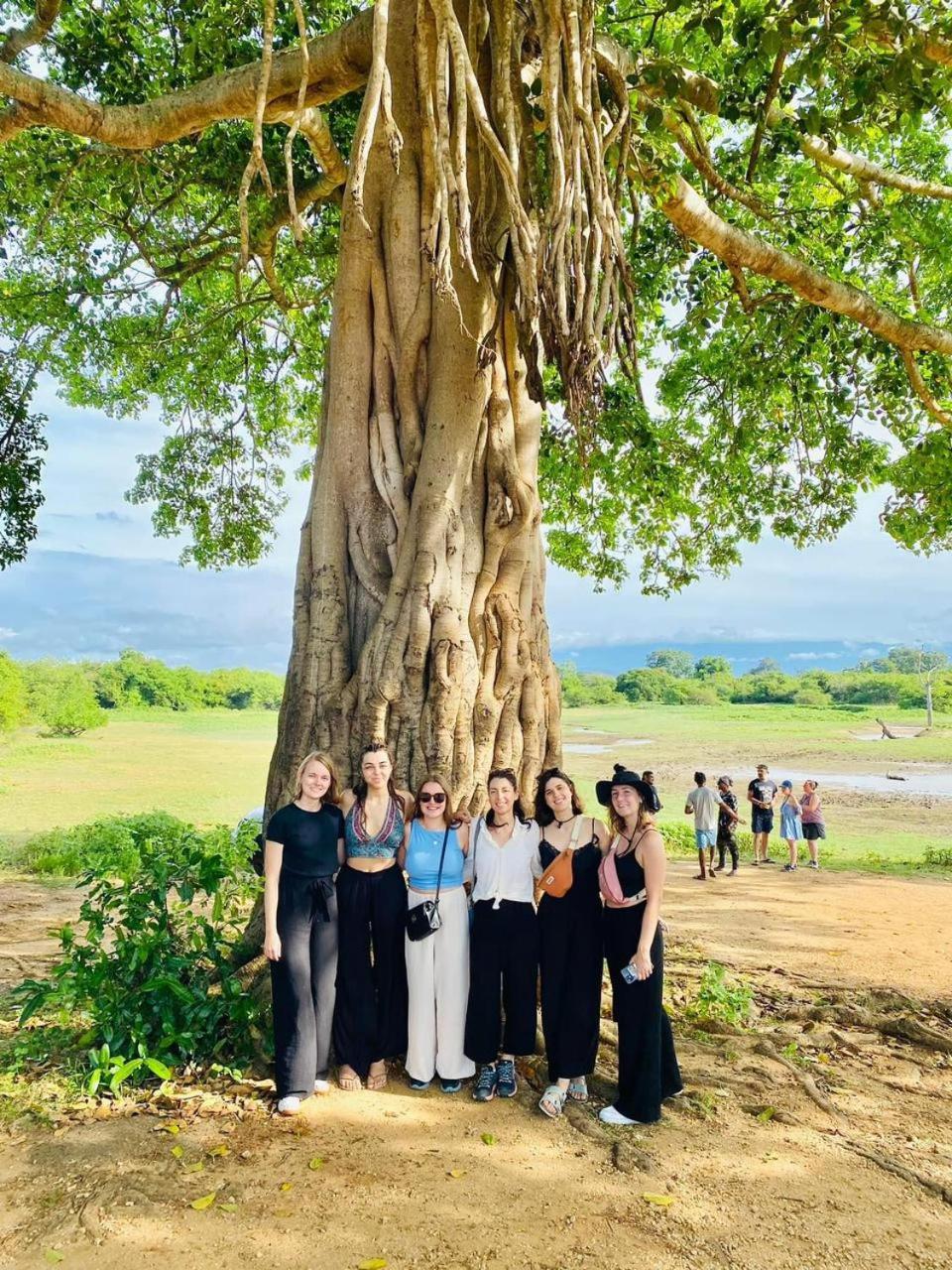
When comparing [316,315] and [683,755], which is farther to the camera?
[683,755]

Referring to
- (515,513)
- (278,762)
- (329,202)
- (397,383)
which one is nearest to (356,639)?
(278,762)

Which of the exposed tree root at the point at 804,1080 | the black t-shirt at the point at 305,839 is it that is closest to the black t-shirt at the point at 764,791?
the exposed tree root at the point at 804,1080

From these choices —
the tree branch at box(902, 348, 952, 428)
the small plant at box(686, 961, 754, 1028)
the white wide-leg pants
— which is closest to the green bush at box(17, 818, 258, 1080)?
the white wide-leg pants

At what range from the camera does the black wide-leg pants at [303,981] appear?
3592 millimetres

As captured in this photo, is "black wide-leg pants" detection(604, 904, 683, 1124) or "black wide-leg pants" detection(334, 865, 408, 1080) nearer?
"black wide-leg pants" detection(604, 904, 683, 1124)

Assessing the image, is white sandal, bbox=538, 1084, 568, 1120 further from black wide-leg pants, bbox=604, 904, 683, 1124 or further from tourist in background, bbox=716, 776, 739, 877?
tourist in background, bbox=716, 776, 739, 877

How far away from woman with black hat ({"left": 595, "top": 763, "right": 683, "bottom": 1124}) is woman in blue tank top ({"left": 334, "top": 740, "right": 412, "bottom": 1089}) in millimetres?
931

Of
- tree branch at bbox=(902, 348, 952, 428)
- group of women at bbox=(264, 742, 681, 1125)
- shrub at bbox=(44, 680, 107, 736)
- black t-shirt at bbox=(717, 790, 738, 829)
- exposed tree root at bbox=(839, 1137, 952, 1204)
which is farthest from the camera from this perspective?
shrub at bbox=(44, 680, 107, 736)

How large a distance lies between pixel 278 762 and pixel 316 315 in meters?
7.46

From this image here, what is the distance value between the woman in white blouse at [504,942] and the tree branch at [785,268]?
13.2 ft

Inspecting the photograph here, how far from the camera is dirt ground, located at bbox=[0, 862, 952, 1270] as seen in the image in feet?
8.93

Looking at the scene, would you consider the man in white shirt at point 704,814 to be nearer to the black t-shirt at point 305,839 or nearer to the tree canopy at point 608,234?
the tree canopy at point 608,234

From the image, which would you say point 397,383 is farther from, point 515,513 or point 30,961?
point 30,961

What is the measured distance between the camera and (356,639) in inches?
201
